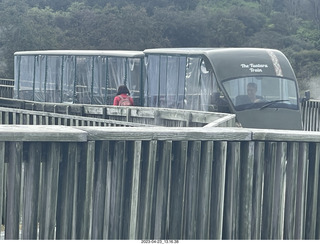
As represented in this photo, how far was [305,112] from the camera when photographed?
90.7ft

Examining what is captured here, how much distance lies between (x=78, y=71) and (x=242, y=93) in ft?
31.4

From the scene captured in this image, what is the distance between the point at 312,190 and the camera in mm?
8438

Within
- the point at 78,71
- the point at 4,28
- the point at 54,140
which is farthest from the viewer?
the point at 4,28

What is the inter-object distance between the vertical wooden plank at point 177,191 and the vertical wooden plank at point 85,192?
2.71 feet

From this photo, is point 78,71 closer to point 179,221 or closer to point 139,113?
point 139,113

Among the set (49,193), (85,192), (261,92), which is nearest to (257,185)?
(85,192)

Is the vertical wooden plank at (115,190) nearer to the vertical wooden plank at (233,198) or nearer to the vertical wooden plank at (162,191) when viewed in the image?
the vertical wooden plank at (162,191)

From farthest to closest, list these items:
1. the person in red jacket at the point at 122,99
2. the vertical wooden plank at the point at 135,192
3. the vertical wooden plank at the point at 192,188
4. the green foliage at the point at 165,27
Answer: the green foliage at the point at 165,27 < the person in red jacket at the point at 122,99 < the vertical wooden plank at the point at 192,188 < the vertical wooden plank at the point at 135,192

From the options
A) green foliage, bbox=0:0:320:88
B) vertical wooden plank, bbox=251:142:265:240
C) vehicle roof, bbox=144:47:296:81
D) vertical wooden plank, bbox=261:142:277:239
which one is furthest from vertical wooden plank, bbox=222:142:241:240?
green foliage, bbox=0:0:320:88

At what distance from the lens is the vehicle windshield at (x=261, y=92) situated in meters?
23.2

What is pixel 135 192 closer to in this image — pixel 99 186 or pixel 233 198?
pixel 99 186

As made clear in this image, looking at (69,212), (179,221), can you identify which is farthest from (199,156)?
(69,212)

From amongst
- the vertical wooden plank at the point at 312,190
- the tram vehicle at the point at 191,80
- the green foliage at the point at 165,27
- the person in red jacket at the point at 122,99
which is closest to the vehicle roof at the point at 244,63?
the tram vehicle at the point at 191,80

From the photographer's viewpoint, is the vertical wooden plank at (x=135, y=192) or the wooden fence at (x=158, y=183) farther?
the vertical wooden plank at (x=135, y=192)
